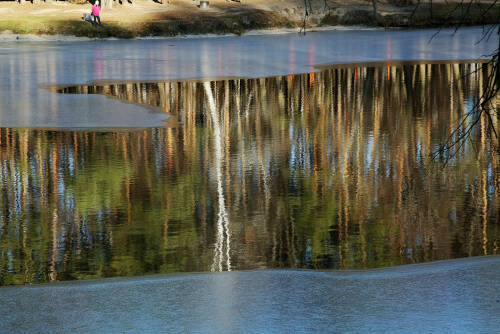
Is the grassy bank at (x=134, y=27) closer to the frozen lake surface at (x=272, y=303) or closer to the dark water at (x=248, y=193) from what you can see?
the dark water at (x=248, y=193)

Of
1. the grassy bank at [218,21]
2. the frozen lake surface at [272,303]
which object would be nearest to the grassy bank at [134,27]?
the grassy bank at [218,21]

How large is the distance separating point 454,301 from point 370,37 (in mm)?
42025

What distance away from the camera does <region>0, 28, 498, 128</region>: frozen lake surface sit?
1842 centimetres

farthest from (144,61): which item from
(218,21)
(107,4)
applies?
(107,4)

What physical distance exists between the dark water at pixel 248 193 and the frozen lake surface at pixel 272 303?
772 millimetres

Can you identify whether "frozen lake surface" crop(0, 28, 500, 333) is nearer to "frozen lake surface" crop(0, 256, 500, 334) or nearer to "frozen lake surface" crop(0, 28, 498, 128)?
"frozen lake surface" crop(0, 256, 500, 334)

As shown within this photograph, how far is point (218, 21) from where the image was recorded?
5531 cm

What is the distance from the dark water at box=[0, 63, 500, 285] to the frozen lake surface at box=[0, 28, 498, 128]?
1.61m

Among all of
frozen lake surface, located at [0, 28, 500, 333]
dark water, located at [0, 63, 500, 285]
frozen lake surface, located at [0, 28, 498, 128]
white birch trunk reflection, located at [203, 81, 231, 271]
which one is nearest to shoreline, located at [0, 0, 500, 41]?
frozen lake surface, located at [0, 28, 498, 128]

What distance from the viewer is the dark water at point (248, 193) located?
822cm

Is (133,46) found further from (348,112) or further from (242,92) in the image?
(348,112)

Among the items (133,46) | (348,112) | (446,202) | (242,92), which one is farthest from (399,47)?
(446,202)

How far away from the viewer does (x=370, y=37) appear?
1858 inches

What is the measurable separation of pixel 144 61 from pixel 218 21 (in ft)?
78.1
